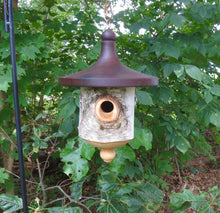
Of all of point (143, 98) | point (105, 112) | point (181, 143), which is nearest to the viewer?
point (105, 112)

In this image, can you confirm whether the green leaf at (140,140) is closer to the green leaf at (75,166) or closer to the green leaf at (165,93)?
the green leaf at (75,166)

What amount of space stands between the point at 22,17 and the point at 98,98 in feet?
3.97

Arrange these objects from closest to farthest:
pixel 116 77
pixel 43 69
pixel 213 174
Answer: pixel 116 77 → pixel 43 69 → pixel 213 174

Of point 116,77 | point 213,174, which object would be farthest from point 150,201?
point 213,174

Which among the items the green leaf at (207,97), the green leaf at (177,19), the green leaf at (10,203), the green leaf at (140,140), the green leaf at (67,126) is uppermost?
the green leaf at (177,19)

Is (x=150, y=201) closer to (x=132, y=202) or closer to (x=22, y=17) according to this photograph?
(x=132, y=202)

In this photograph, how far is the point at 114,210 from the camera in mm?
1804

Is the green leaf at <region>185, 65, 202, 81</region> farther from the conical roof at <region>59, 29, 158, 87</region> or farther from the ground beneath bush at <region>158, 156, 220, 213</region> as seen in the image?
the ground beneath bush at <region>158, 156, 220, 213</region>

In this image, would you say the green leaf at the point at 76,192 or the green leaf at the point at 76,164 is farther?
the green leaf at the point at 76,192

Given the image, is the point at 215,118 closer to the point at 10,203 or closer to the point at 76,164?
the point at 76,164

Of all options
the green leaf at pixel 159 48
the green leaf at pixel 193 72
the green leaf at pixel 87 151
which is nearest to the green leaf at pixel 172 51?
the green leaf at pixel 159 48

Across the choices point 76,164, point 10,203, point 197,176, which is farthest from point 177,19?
point 197,176

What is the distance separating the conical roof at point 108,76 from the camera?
1.04 meters

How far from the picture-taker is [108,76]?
1.07 meters
